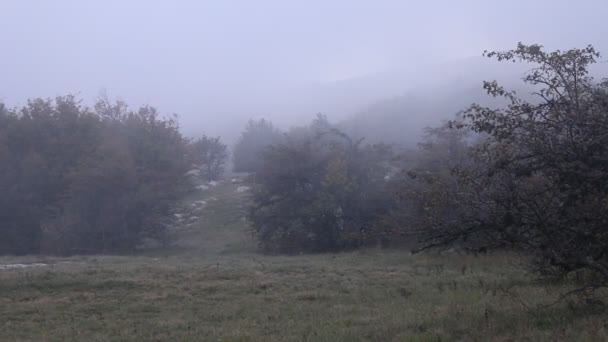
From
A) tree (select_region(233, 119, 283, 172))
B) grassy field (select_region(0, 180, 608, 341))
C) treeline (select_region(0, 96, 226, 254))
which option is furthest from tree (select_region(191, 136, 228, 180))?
grassy field (select_region(0, 180, 608, 341))

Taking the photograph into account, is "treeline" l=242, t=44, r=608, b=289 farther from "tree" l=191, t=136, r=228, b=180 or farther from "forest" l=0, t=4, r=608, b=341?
"tree" l=191, t=136, r=228, b=180

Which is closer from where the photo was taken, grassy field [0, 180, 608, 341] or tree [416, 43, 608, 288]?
tree [416, 43, 608, 288]

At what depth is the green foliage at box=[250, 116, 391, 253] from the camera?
35.0 meters

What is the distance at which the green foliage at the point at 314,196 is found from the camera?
35031mm

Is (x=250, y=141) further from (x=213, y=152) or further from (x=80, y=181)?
(x=80, y=181)

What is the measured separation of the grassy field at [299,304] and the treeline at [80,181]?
1915cm

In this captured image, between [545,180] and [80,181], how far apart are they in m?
34.2

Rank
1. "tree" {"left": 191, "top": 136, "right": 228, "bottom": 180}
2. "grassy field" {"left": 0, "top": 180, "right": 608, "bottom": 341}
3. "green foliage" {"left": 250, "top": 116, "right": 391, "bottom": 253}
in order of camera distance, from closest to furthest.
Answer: "grassy field" {"left": 0, "top": 180, "right": 608, "bottom": 341}, "green foliage" {"left": 250, "top": 116, "right": 391, "bottom": 253}, "tree" {"left": 191, "top": 136, "right": 228, "bottom": 180}

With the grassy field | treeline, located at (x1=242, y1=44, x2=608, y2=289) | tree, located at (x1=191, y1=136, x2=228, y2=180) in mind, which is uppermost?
tree, located at (x1=191, y1=136, x2=228, y2=180)

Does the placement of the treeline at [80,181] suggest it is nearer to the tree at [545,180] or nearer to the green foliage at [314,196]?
the green foliage at [314,196]

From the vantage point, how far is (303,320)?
11875 millimetres

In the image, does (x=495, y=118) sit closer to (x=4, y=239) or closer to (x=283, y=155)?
(x=283, y=155)

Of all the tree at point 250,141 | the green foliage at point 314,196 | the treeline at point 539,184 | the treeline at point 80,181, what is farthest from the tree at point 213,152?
the treeline at point 539,184

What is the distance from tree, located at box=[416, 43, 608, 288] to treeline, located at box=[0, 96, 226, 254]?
105 ft
